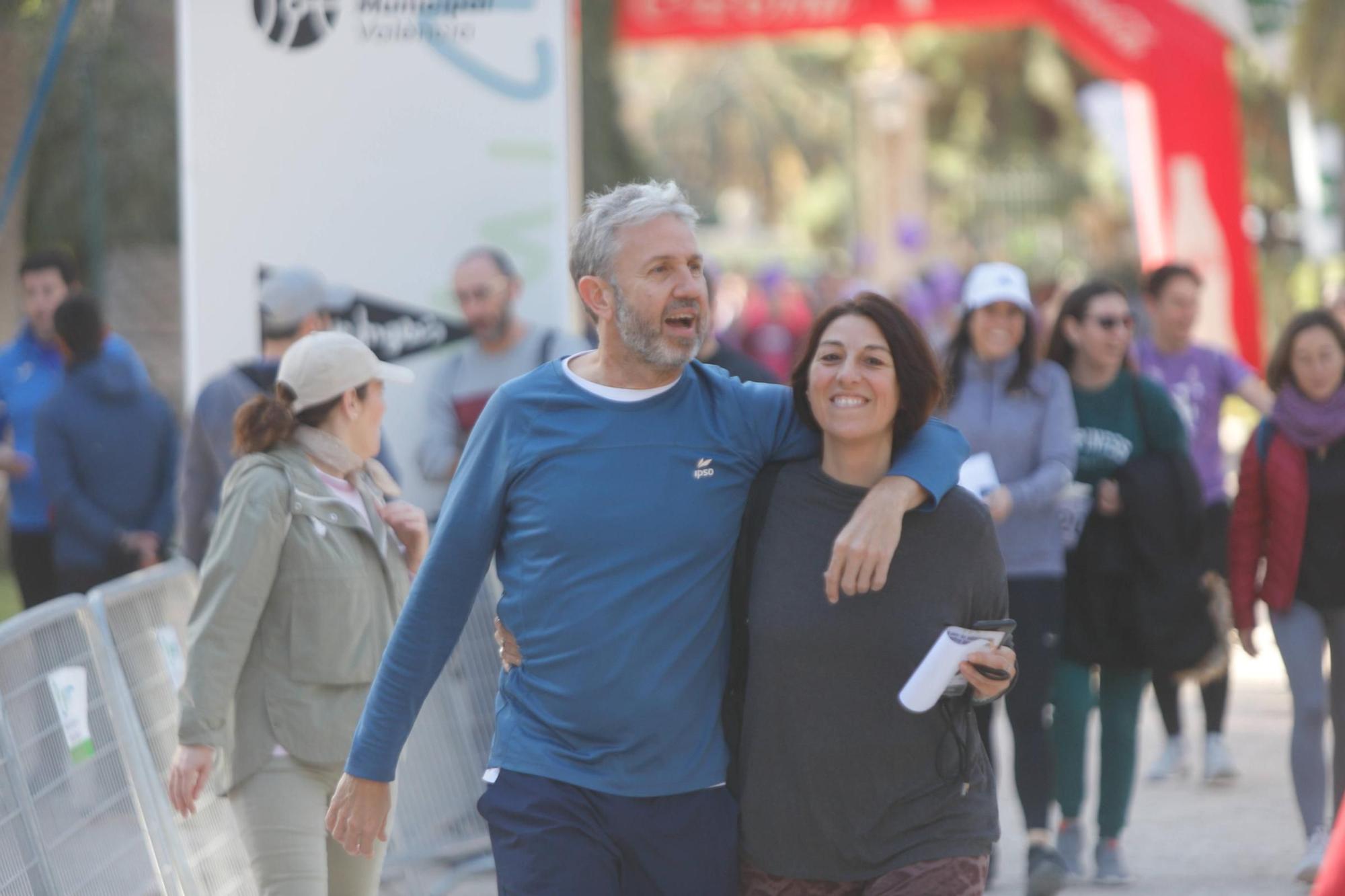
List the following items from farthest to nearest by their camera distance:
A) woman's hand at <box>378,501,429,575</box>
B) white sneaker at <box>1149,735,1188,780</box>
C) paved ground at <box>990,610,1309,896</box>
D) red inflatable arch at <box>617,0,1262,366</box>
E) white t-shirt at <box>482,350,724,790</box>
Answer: red inflatable arch at <box>617,0,1262,366</box>
white sneaker at <box>1149,735,1188,780</box>
paved ground at <box>990,610,1309,896</box>
woman's hand at <box>378,501,429,575</box>
white t-shirt at <box>482,350,724,790</box>

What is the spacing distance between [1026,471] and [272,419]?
2884 millimetres

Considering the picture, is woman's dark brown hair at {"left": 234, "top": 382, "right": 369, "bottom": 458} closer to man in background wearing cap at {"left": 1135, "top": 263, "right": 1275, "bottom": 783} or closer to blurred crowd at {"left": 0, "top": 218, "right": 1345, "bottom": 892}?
blurred crowd at {"left": 0, "top": 218, "right": 1345, "bottom": 892}

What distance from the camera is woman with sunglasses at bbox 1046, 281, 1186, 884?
658 cm

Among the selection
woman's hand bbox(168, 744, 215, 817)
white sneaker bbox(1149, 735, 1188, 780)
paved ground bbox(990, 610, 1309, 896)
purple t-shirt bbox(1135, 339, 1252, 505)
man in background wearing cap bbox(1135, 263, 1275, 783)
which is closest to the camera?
woman's hand bbox(168, 744, 215, 817)

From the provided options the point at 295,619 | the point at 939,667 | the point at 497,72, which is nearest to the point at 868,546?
the point at 939,667

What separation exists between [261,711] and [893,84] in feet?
82.8

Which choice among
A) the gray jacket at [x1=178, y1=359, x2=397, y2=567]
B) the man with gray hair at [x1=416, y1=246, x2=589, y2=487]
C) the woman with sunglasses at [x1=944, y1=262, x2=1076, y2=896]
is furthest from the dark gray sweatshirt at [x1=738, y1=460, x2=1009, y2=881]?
the man with gray hair at [x1=416, y1=246, x2=589, y2=487]

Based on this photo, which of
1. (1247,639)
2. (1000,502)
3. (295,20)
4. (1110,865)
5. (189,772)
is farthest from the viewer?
(295,20)

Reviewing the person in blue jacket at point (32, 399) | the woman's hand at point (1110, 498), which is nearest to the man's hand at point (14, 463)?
the person in blue jacket at point (32, 399)

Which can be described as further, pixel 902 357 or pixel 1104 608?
pixel 1104 608

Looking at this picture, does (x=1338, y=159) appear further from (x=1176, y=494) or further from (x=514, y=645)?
(x=514, y=645)

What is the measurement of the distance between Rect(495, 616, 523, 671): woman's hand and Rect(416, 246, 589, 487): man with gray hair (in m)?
3.36

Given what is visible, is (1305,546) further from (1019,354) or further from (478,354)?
(478,354)

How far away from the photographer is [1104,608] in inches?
261
